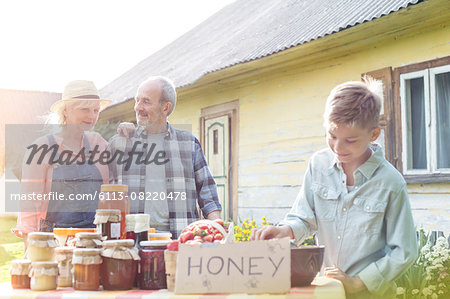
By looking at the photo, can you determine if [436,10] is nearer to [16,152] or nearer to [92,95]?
[92,95]

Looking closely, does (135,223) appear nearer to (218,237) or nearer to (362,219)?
(218,237)

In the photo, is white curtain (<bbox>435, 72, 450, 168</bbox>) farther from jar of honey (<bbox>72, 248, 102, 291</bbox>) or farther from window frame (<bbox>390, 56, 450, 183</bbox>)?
jar of honey (<bbox>72, 248, 102, 291</bbox>)

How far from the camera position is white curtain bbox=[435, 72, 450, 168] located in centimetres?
600

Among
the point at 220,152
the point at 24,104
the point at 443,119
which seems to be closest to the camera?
the point at 443,119

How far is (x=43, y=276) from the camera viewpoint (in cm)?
218

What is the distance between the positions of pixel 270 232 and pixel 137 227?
59cm

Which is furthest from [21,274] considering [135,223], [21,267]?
[135,223]

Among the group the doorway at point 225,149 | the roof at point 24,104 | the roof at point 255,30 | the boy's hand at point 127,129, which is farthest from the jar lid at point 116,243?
the roof at point 24,104

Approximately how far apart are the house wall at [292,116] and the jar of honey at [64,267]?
4666 millimetres

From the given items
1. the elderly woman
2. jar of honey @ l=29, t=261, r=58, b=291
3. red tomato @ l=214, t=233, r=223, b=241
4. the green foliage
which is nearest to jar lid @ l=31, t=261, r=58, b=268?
jar of honey @ l=29, t=261, r=58, b=291

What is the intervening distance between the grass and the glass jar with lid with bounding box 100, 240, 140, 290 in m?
7.11

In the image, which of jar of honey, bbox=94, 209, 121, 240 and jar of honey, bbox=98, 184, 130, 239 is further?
jar of honey, bbox=98, 184, 130, 239

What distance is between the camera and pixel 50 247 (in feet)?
7.41

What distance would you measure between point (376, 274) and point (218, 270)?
2.27ft
